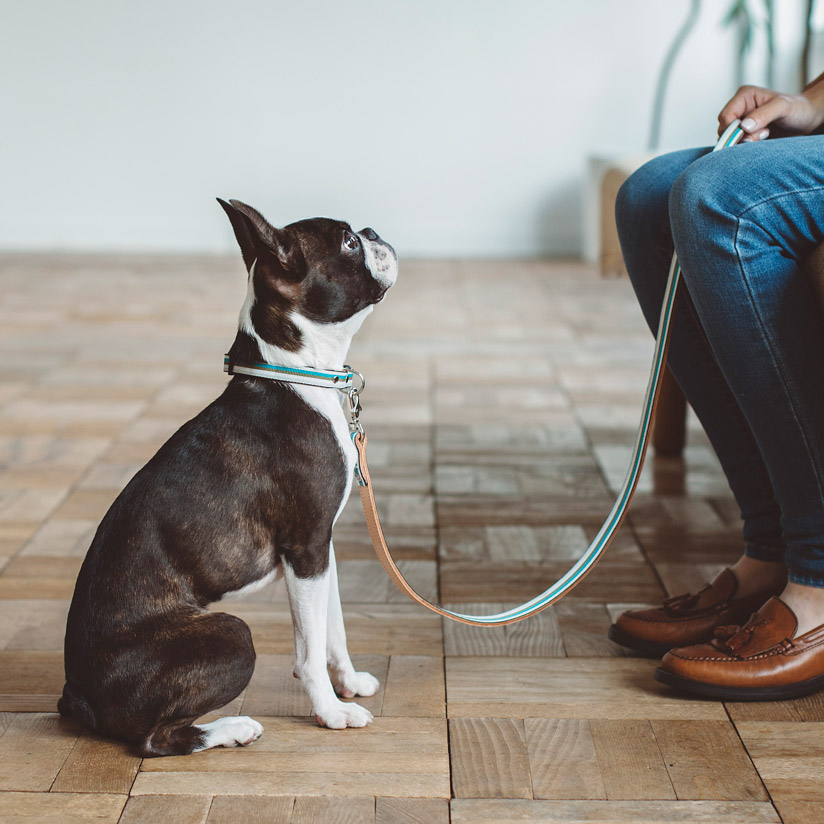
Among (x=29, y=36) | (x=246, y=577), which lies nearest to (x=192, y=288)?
(x=29, y=36)

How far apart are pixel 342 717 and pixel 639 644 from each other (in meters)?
0.43

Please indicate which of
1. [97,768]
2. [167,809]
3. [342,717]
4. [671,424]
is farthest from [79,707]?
[671,424]

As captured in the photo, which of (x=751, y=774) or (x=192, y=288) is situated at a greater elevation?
(x=751, y=774)

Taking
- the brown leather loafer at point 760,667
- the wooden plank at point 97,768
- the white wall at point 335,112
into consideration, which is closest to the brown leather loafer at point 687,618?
the brown leather loafer at point 760,667

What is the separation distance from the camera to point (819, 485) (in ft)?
3.91

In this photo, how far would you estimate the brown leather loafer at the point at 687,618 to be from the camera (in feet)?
4.34

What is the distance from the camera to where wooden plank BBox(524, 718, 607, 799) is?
3.36 ft

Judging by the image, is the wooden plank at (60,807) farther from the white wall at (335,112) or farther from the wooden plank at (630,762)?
the white wall at (335,112)

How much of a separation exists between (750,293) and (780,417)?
16 centimetres

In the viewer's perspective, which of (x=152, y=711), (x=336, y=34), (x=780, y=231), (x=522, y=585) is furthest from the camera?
(x=336, y=34)

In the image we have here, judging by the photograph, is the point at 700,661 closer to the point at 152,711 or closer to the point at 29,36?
the point at 152,711

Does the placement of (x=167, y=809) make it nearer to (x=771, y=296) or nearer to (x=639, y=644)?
(x=639, y=644)

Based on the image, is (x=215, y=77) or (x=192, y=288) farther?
(x=215, y=77)

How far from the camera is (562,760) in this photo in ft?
3.53
